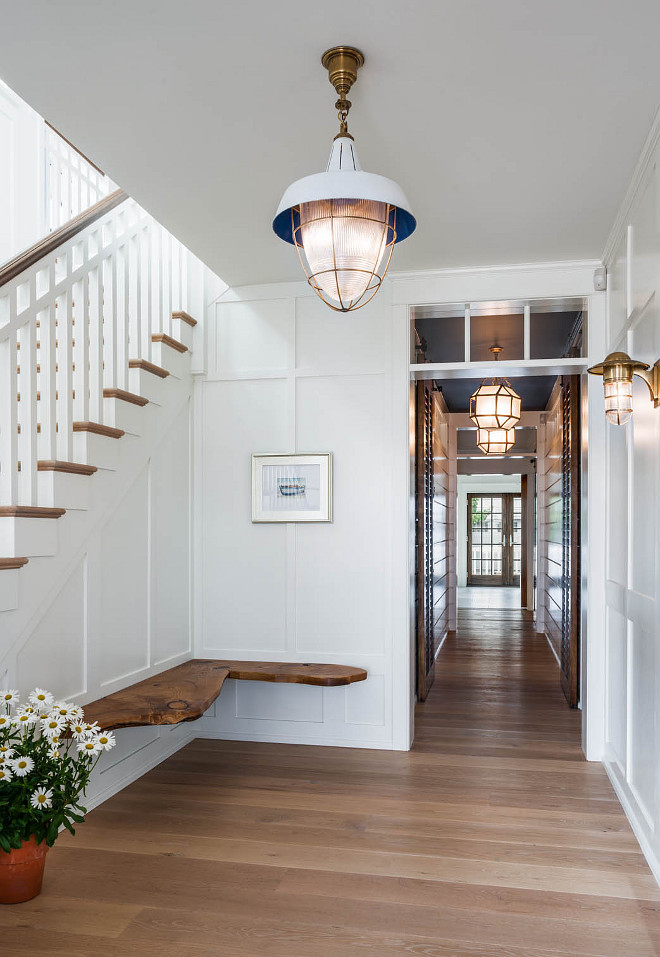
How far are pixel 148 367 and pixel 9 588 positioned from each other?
60.0 inches

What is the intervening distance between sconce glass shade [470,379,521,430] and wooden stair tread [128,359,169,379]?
10.9ft

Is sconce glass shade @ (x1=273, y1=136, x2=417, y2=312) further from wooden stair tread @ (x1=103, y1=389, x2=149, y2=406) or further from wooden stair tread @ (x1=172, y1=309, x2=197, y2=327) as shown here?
wooden stair tread @ (x1=172, y1=309, x2=197, y2=327)

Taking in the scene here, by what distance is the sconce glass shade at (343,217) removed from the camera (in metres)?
2.21

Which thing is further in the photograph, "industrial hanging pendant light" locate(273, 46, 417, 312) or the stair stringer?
the stair stringer

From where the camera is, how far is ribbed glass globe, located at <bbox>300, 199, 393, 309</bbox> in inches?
89.8

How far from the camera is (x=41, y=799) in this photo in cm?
241

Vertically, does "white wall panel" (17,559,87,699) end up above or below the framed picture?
below

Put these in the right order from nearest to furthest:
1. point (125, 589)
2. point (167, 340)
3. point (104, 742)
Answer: point (104, 742), point (125, 589), point (167, 340)

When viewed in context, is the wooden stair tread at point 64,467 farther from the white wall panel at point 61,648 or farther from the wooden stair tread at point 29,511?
the white wall panel at point 61,648

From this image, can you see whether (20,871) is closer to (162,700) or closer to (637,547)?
(162,700)

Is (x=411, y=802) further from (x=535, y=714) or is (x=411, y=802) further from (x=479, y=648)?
(x=479, y=648)

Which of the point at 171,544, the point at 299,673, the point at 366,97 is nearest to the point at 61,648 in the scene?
the point at 171,544

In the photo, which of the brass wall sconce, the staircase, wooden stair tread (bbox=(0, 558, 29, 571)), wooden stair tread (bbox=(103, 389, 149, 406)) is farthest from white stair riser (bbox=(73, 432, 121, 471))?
the brass wall sconce

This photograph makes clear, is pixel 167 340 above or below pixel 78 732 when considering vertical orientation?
above
